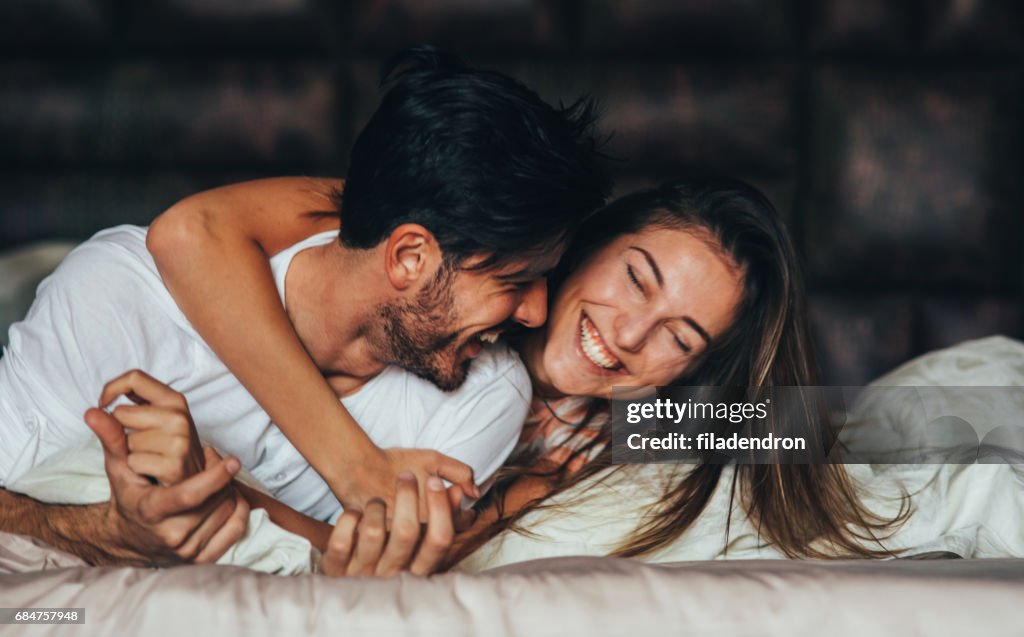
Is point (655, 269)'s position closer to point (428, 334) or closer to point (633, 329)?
point (633, 329)

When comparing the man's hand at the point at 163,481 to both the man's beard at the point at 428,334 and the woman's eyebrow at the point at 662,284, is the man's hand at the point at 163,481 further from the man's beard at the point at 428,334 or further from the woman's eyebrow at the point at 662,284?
the woman's eyebrow at the point at 662,284

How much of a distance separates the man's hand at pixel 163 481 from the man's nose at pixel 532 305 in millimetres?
372

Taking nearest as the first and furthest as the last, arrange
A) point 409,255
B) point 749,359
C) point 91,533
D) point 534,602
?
point 534,602, point 91,533, point 409,255, point 749,359

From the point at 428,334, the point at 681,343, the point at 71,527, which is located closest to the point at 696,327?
the point at 681,343

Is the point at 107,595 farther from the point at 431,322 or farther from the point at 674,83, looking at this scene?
the point at 674,83

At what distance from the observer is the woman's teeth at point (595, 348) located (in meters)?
1.12

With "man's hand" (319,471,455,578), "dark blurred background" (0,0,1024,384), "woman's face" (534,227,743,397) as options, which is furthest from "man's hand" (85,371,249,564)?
"dark blurred background" (0,0,1024,384)

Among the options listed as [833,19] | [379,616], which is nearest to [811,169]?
[833,19]

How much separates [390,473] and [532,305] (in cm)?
26

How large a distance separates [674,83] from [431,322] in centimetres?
75

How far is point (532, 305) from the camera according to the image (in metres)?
1.00

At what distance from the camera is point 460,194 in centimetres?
93

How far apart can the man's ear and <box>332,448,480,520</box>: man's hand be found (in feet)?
0.68

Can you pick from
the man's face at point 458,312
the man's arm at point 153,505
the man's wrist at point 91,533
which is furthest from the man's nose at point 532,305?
the man's wrist at point 91,533
